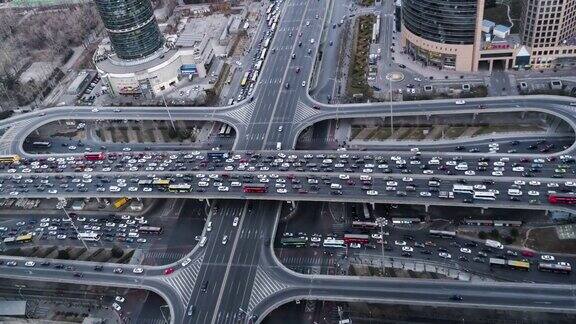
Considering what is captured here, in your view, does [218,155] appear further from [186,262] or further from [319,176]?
[186,262]

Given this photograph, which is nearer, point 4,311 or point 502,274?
point 502,274

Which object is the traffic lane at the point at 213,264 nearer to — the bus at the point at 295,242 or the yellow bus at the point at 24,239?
the bus at the point at 295,242

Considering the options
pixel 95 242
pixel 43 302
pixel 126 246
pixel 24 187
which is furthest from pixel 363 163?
pixel 24 187

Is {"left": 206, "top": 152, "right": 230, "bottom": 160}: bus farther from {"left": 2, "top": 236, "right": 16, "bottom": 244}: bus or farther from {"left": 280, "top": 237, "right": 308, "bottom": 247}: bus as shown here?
{"left": 2, "top": 236, "right": 16, "bottom": 244}: bus

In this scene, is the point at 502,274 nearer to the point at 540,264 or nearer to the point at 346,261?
the point at 540,264

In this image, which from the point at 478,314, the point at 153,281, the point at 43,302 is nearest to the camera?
the point at 478,314

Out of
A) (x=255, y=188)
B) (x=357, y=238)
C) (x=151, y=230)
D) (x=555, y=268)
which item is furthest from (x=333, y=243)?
(x=151, y=230)

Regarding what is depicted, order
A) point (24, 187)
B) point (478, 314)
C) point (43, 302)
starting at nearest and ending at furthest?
1. point (478, 314)
2. point (43, 302)
3. point (24, 187)

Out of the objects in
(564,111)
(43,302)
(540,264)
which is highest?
(564,111)

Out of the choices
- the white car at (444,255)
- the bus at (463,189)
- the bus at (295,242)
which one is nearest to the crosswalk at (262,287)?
the bus at (295,242)
